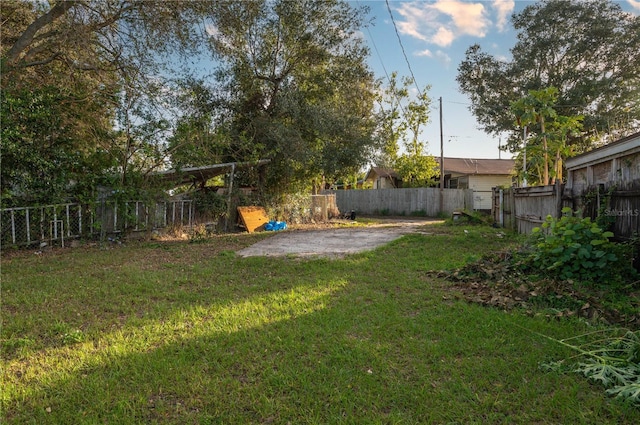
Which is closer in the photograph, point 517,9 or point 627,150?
point 627,150

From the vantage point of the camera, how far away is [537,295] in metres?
3.38

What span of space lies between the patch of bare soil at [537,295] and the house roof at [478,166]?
1889cm

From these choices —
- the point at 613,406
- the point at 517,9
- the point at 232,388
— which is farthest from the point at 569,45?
the point at 232,388

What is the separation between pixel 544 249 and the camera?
4.16m

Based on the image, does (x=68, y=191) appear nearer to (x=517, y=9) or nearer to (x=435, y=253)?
(x=435, y=253)

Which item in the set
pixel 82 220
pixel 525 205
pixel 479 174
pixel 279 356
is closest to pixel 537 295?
pixel 279 356

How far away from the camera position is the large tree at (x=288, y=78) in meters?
10.1

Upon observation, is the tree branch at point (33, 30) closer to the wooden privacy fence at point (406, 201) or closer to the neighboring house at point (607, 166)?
the neighboring house at point (607, 166)

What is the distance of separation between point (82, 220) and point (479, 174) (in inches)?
806

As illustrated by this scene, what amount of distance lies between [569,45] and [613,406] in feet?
52.1

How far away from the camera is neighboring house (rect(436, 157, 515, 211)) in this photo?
21094 millimetres

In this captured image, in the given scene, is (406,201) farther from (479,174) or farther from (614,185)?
(614,185)

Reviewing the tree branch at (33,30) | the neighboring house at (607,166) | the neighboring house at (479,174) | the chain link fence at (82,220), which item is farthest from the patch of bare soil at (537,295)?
the neighboring house at (479,174)

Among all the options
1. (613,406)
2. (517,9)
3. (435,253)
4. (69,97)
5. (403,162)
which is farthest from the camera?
(403,162)
